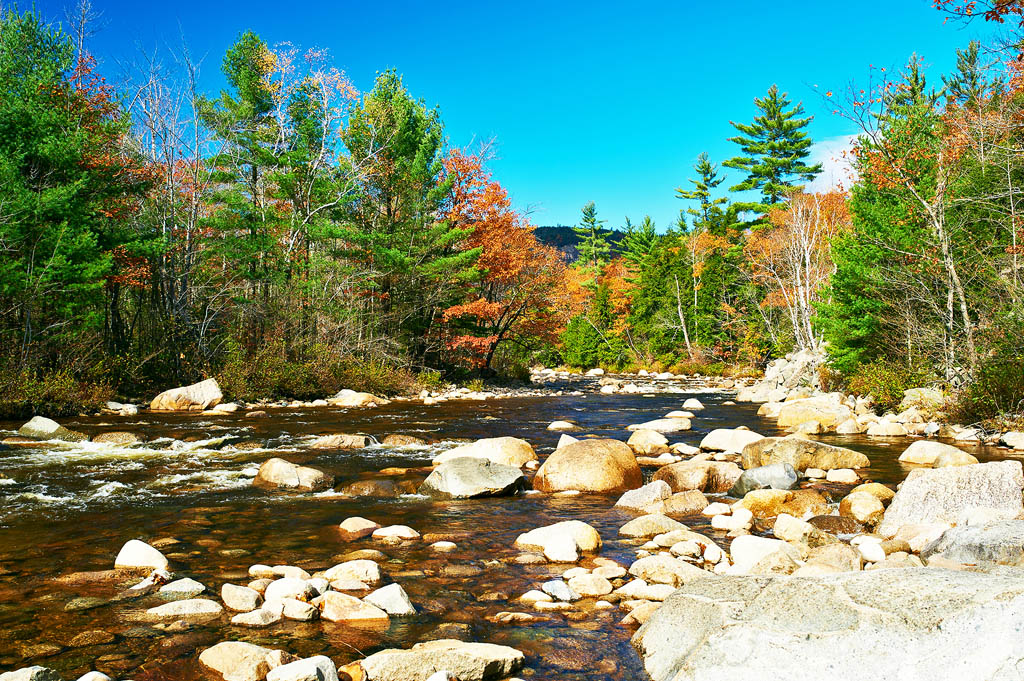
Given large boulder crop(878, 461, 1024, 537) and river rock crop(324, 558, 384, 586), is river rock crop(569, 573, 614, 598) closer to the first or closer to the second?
river rock crop(324, 558, 384, 586)

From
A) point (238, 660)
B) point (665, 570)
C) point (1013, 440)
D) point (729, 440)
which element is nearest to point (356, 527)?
point (238, 660)

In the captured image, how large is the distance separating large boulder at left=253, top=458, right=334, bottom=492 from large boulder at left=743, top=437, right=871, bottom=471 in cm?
623

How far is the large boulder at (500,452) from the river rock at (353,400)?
9.83 metres

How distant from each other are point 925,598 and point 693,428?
11718 millimetres

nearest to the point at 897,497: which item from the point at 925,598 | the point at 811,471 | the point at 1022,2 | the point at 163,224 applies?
the point at 811,471

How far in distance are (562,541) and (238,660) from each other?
2.92m

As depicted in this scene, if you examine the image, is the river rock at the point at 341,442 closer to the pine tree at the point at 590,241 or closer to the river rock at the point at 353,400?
the river rock at the point at 353,400

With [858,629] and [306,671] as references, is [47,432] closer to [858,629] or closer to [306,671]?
[306,671]

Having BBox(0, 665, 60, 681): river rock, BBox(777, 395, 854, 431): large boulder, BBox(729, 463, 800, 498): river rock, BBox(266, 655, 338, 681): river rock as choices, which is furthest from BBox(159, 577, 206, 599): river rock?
BBox(777, 395, 854, 431): large boulder

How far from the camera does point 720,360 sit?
38094 mm

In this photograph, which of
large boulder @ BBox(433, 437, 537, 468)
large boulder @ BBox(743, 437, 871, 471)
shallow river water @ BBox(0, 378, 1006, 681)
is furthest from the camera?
large boulder @ BBox(433, 437, 537, 468)

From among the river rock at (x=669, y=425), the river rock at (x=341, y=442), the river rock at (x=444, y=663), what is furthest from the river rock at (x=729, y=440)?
the river rock at (x=444, y=663)

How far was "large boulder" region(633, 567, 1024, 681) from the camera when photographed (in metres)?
2.48

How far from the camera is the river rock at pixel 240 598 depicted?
4.21 metres
